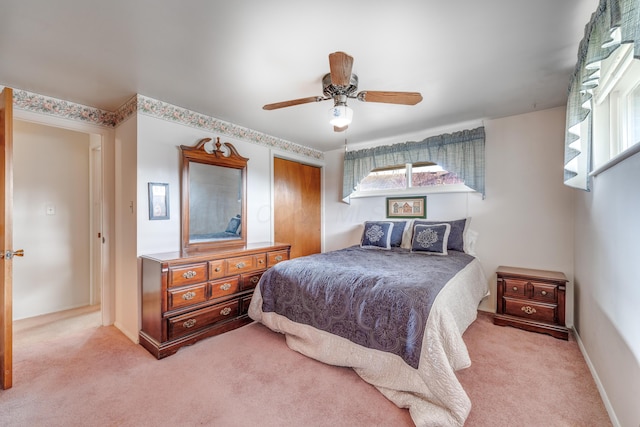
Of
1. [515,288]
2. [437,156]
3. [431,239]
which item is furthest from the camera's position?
[437,156]

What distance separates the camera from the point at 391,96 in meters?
1.89

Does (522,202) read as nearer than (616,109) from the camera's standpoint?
No

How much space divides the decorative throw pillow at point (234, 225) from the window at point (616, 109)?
3.21 meters

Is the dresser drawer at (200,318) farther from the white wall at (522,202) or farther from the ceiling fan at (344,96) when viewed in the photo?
the white wall at (522,202)

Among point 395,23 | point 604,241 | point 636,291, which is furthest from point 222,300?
point 604,241

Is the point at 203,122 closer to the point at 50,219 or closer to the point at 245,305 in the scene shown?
the point at 245,305

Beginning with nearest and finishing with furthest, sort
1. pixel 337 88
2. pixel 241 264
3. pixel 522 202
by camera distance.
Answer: pixel 337 88 < pixel 241 264 < pixel 522 202

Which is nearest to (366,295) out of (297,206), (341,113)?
(341,113)

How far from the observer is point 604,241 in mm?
1716

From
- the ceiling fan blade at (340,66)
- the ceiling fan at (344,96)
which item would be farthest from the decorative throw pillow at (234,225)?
the ceiling fan blade at (340,66)

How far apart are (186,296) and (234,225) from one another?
107 centimetres

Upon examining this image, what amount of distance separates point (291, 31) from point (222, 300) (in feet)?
7.58

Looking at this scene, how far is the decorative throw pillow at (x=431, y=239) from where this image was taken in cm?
297

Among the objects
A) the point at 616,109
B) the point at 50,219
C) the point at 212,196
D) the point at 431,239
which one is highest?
the point at 616,109
